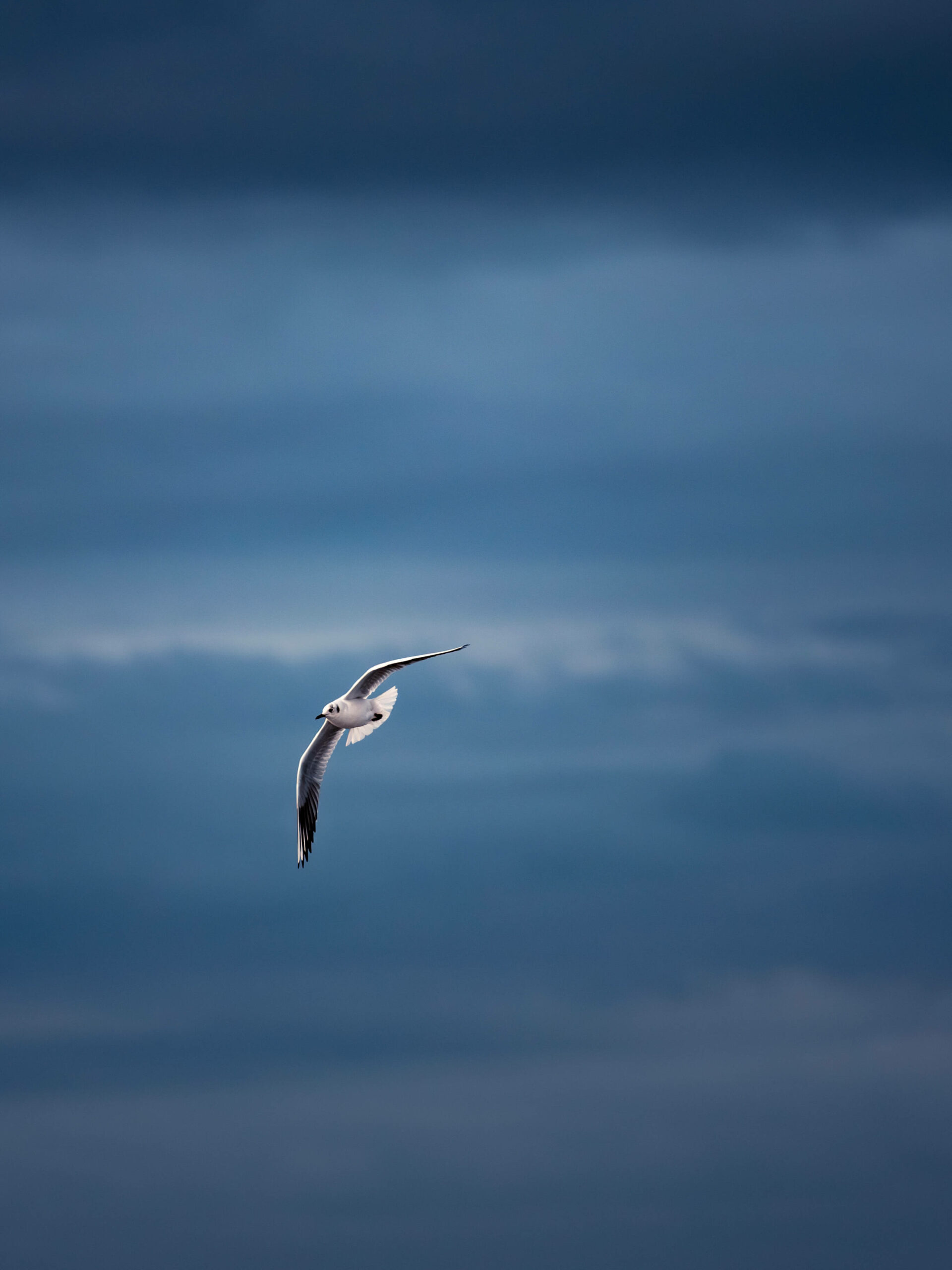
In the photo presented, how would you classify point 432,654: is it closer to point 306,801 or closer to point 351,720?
point 351,720

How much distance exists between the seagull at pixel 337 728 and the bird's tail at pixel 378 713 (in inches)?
0.6

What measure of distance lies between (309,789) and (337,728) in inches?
191

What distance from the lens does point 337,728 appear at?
183 ft

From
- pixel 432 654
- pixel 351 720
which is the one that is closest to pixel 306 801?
pixel 351 720

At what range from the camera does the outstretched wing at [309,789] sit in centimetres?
5869

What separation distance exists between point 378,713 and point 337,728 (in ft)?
7.34

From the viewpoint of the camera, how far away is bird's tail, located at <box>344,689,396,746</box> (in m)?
54.1

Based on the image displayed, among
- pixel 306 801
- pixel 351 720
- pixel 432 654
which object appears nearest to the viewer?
pixel 432 654

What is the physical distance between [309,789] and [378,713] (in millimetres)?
6909

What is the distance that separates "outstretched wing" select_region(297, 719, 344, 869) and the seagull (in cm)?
2

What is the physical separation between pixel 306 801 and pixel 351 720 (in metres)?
6.93

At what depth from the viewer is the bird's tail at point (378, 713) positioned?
177ft

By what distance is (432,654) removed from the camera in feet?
148

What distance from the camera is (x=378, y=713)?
5422 centimetres
